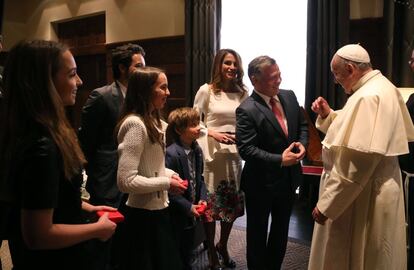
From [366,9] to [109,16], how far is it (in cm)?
374

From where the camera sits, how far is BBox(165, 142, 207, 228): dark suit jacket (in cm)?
223

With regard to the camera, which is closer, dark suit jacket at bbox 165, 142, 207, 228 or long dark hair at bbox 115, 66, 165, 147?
long dark hair at bbox 115, 66, 165, 147

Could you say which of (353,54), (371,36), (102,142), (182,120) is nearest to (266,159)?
(182,120)

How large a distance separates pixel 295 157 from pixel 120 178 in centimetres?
102

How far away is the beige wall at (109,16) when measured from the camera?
17.9ft

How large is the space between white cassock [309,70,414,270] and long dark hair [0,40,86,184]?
48.7 inches

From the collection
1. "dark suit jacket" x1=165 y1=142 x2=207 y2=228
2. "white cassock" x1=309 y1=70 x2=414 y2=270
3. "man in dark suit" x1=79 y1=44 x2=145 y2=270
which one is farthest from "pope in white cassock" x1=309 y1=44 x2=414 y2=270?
"man in dark suit" x1=79 y1=44 x2=145 y2=270

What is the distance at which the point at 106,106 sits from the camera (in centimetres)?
226

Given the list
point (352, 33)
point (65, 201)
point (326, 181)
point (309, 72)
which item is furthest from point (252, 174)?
point (352, 33)

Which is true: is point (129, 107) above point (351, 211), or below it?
above

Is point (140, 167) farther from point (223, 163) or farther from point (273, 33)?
point (273, 33)

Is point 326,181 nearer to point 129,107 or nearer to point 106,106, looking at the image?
point 129,107

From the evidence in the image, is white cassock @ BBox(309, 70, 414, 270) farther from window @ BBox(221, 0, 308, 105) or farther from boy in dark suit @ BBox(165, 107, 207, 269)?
window @ BBox(221, 0, 308, 105)

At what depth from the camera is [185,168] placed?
94.0 inches
